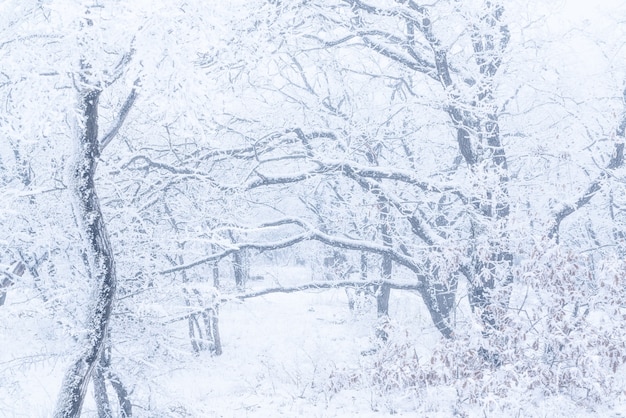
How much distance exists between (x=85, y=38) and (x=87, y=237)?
199cm

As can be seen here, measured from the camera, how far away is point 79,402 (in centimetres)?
548

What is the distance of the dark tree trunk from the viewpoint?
547 cm

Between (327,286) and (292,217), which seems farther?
(327,286)

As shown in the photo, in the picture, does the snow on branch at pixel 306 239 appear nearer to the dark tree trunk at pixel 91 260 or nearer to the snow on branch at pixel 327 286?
the snow on branch at pixel 327 286

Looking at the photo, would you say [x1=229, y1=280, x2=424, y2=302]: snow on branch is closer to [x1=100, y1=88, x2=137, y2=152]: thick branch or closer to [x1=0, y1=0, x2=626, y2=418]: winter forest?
[x1=0, y1=0, x2=626, y2=418]: winter forest

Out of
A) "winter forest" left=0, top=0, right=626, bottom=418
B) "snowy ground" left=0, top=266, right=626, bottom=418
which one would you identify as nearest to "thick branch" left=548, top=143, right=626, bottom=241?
"winter forest" left=0, top=0, right=626, bottom=418

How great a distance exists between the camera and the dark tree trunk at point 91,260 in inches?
215

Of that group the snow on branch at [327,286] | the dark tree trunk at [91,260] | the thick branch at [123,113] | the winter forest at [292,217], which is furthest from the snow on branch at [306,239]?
the thick branch at [123,113]

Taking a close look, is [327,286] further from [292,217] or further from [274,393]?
[274,393]

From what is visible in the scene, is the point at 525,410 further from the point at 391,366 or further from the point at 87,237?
the point at 87,237

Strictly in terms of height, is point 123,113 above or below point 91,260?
above

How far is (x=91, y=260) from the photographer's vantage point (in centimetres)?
569

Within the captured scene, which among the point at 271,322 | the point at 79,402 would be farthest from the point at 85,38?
the point at 271,322

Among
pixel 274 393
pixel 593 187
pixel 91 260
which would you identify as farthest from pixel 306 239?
pixel 593 187
